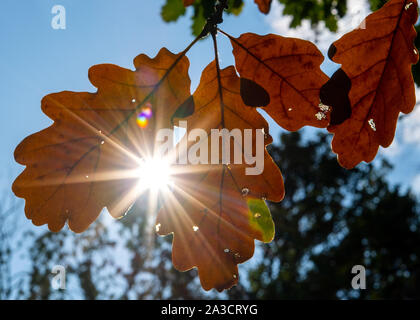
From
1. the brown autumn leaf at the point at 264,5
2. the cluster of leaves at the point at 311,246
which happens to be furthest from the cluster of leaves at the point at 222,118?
the cluster of leaves at the point at 311,246

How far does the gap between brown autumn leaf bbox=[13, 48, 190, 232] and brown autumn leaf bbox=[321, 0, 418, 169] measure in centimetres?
41

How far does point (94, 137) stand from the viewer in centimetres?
85

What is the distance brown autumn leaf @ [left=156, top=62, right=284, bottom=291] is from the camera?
35.8 inches

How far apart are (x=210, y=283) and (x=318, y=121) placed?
0.53 metres

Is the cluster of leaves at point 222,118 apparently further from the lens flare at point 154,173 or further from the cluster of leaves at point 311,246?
the cluster of leaves at point 311,246

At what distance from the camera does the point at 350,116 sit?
788 mm

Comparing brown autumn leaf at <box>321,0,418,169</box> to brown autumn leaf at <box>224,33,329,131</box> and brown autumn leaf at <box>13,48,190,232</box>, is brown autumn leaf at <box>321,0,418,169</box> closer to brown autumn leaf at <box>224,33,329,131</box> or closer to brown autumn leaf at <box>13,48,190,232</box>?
brown autumn leaf at <box>224,33,329,131</box>

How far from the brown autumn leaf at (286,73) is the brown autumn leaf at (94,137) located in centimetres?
17

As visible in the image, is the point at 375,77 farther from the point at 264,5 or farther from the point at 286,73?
the point at 264,5

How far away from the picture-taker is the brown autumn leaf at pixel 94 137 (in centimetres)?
84

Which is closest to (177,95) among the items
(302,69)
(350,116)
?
(302,69)

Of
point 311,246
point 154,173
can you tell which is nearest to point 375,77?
point 154,173

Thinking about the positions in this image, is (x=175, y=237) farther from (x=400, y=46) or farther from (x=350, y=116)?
(x=400, y=46)

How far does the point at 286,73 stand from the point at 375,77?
219 millimetres
